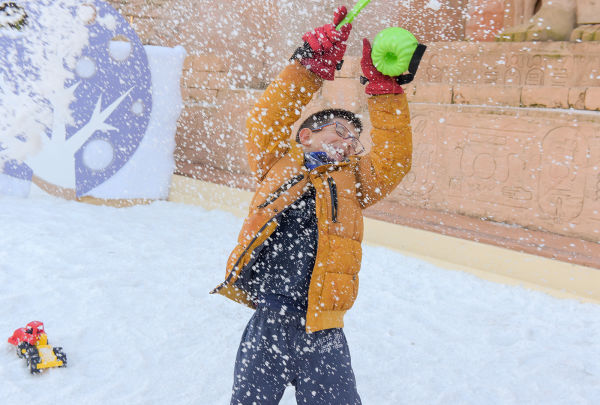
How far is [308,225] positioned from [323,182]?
0.12 meters

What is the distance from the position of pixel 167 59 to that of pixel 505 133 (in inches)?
108

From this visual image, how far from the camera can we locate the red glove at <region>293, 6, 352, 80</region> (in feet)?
4.74

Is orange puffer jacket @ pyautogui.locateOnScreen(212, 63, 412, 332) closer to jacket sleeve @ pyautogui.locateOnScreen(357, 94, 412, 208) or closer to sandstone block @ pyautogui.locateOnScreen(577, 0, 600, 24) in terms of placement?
jacket sleeve @ pyautogui.locateOnScreen(357, 94, 412, 208)

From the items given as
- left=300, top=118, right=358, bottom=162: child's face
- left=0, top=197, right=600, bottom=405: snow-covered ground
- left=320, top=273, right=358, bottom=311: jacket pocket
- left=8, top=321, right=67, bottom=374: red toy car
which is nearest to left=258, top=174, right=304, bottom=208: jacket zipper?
left=300, top=118, right=358, bottom=162: child's face

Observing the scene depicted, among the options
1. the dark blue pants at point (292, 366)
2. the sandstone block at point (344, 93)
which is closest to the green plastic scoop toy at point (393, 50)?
the dark blue pants at point (292, 366)

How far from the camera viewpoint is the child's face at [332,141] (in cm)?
158

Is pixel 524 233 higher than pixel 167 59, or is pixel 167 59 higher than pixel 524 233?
pixel 167 59

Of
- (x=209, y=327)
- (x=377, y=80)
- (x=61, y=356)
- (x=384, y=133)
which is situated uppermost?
(x=377, y=80)

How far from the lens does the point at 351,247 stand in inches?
59.8

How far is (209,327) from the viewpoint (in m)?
2.62

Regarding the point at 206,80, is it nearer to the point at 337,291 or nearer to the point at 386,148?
the point at 386,148


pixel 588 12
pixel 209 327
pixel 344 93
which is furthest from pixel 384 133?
pixel 344 93

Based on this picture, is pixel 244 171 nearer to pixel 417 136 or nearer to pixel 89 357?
pixel 417 136

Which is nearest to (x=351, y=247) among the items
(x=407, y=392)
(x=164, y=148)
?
(x=407, y=392)
